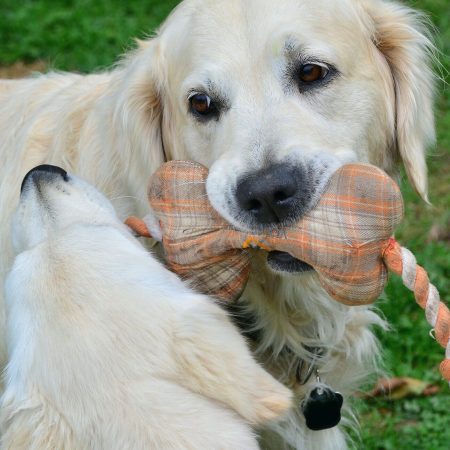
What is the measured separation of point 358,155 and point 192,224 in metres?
0.66

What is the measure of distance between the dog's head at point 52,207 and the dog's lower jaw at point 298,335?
2.14 feet

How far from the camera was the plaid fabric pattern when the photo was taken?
2.83 m

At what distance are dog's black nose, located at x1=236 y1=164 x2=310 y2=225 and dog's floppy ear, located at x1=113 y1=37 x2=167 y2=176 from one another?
781 millimetres

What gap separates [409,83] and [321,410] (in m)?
1.36

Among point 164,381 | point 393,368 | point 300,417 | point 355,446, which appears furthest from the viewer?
point 393,368

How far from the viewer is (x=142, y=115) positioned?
11.8ft

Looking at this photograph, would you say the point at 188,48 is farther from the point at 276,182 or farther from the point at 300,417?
the point at 300,417

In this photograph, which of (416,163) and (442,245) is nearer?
(416,163)

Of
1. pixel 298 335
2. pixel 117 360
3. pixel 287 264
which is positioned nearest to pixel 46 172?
pixel 117 360

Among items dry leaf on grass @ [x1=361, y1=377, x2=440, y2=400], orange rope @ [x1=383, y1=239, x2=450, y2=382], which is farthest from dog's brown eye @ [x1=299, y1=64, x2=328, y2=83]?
dry leaf on grass @ [x1=361, y1=377, x2=440, y2=400]

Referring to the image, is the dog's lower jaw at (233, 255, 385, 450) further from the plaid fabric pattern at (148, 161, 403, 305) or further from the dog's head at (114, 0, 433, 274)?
the dog's head at (114, 0, 433, 274)

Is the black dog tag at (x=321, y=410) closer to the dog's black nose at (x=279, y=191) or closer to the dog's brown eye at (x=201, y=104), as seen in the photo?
the dog's black nose at (x=279, y=191)

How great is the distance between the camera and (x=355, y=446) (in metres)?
4.31

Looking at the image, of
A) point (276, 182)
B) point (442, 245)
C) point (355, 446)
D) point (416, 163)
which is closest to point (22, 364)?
point (276, 182)
